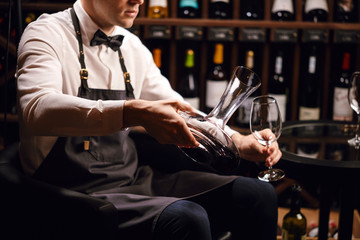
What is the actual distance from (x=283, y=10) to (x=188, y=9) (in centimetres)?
49

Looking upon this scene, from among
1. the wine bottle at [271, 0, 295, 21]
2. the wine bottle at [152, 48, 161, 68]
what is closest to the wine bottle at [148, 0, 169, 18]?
the wine bottle at [152, 48, 161, 68]

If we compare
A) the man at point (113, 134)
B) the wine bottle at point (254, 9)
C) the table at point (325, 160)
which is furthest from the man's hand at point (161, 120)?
the wine bottle at point (254, 9)

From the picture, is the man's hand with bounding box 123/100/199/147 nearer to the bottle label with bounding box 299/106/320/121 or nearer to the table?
the table

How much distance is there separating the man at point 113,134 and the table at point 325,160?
0.09 m

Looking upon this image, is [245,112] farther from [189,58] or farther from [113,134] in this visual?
[113,134]

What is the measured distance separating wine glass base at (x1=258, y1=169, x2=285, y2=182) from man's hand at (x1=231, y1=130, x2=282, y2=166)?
0.03 metres

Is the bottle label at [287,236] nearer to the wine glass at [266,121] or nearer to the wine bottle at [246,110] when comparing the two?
the wine glass at [266,121]

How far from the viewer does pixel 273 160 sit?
1.46 meters

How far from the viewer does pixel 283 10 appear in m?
2.54

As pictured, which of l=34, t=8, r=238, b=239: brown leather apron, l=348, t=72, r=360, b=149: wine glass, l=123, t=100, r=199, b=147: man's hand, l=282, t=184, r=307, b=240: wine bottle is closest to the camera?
l=123, t=100, r=199, b=147: man's hand

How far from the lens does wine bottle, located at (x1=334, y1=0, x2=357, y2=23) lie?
2.56 m

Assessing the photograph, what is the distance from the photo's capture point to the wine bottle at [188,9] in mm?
2534

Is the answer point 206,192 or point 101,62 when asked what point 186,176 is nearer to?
point 206,192

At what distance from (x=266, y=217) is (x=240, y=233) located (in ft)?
0.30
